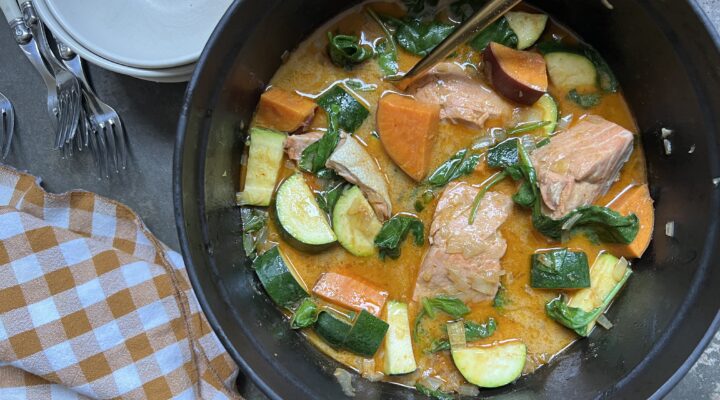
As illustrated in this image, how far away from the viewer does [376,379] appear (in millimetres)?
2822

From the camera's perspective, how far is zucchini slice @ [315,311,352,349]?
2.76 m

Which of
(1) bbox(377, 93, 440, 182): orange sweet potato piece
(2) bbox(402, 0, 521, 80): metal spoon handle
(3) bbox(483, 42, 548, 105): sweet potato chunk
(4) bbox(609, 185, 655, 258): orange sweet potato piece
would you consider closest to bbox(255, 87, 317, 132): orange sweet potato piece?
(1) bbox(377, 93, 440, 182): orange sweet potato piece

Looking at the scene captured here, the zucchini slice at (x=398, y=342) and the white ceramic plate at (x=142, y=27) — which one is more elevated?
the white ceramic plate at (x=142, y=27)

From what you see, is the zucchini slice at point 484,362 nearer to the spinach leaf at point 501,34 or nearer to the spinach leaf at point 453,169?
the spinach leaf at point 453,169

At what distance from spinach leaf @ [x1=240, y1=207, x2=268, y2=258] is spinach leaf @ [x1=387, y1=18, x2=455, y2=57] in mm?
944

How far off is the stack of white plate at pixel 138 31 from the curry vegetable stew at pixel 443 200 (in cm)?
39

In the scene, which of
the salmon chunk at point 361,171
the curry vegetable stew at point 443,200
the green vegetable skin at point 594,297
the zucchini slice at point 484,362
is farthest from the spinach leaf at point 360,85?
the green vegetable skin at point 594,297

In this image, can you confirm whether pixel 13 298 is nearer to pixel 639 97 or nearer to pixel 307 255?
pixel 307 255

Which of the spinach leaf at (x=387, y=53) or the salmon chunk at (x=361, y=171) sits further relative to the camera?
the spinach leaf at (x=387, y=53)

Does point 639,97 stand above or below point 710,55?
below

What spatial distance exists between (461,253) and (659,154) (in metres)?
0.94

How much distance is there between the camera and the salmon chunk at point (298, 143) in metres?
2.77

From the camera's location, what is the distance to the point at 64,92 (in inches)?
121

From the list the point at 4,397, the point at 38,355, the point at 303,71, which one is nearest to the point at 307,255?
the point at 303,71
